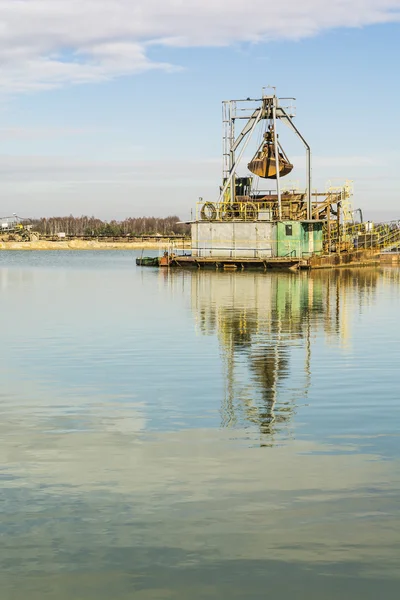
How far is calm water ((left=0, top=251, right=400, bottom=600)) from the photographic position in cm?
652

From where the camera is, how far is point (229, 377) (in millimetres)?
15461

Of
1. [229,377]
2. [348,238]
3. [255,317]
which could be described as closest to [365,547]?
[229,377]

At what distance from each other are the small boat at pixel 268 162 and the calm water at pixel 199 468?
40455mm

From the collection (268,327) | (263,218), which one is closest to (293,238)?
(263,218)

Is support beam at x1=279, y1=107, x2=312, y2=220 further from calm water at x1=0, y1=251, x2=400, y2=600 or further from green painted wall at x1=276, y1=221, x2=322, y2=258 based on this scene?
calm water at x1=0, y1=251, x2=400, y2=600

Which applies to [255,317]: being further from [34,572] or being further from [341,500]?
[34,572]

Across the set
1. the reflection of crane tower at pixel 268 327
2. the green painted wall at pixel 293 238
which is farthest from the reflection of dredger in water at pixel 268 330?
the green painted wall at pixel 293 238

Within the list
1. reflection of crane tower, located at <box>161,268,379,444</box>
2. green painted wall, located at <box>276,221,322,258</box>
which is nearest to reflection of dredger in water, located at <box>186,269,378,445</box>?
reflection of crane tower, located at <box>161,268,379,444</box>

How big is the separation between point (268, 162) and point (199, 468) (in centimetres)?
5284

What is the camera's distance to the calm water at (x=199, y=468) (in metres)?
6.52

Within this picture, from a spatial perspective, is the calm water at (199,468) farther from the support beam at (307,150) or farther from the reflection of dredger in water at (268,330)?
the support beam at (307,150)

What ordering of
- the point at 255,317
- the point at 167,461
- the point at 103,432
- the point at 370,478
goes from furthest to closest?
the point at 255,317 < the point at 103,432 < the point at 167,461 < the point at 370,478

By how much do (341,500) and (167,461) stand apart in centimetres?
226

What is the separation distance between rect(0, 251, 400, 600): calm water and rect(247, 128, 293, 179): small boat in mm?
40455
